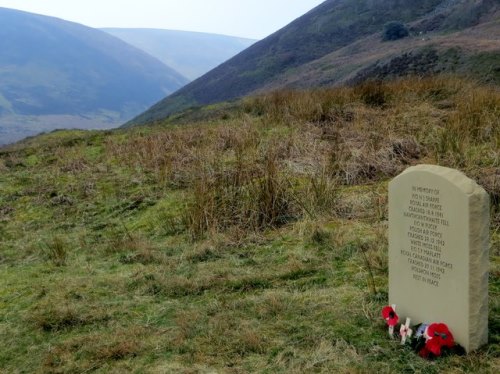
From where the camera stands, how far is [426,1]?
173 feet

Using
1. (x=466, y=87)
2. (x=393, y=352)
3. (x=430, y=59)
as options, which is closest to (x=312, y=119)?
(x=466, y=87)

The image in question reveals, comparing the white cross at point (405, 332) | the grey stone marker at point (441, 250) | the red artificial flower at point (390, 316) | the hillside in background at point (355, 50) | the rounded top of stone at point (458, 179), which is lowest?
the white cross at point (405, 332)

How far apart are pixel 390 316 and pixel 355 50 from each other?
40.4 metres

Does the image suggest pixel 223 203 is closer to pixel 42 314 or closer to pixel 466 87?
pixel 42 314

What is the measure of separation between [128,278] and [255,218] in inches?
63.5

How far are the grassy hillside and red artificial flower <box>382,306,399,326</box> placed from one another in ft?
0.39

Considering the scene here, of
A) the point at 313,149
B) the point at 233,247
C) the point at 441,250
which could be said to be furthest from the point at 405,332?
the point at 313,149

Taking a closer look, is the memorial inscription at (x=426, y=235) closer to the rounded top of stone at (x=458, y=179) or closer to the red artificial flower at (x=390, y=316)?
the rounded top of stone at (x=458, y=179)

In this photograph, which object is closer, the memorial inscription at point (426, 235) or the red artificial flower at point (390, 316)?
the memorial inscription at point (426, 235)

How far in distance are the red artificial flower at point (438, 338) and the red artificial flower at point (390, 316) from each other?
24 cm

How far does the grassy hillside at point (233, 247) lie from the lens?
3291 mm

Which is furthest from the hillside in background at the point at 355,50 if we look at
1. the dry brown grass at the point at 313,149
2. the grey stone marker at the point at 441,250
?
the grey stone marker at the point at 441,250

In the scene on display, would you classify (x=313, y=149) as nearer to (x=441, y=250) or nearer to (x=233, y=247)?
(x=233, y=247)

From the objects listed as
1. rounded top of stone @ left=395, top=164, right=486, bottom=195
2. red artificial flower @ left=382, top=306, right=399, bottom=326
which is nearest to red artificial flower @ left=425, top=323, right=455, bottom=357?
red artificial flower @ left=382, top=306, right=399, bottom=326
